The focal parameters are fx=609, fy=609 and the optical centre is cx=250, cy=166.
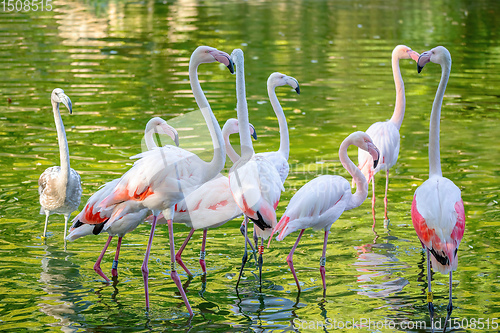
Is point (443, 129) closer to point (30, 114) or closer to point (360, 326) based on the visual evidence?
point (360, 326)

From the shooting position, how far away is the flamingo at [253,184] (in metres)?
4.80

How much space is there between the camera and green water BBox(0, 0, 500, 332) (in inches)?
187

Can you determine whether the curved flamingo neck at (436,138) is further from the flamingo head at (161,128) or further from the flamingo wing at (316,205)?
the flamingo head at (161,128)

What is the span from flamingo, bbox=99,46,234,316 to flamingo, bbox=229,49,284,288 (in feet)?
0.90

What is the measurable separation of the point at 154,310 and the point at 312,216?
145 centimetres

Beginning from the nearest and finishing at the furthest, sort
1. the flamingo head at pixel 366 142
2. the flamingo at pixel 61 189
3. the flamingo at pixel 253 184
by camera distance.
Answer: the flamingo at pixel 253 184 → the flamingo head at pixel 366 142 → the flamingo at pixel 61 189

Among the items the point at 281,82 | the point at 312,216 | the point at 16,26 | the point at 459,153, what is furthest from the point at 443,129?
the point at 16,26

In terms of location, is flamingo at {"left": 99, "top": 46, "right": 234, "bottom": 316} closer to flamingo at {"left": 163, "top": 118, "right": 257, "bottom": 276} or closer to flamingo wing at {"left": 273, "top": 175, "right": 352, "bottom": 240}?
flamingo at {"left": 163, "top": 118, "right": 257, "bottom": 276}

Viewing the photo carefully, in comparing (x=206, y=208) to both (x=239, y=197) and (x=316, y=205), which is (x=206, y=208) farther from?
(x=316, y=205)

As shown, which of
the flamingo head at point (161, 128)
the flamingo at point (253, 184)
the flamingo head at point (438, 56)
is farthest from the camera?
the flamingo head at point (161, 128)

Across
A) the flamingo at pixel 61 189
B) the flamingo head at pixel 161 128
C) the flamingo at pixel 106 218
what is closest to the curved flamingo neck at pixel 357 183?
the flamingo head at pixel 161 128

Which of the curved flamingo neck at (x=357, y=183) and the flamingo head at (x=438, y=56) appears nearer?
the flamingo head at (x=438, y=56)

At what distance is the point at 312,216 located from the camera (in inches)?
195

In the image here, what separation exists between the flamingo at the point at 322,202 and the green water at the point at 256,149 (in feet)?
1.75
